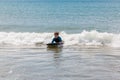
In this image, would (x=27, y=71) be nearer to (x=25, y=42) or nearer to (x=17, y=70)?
(x=17, y=70)

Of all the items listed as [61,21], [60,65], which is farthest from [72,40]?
[61,21]

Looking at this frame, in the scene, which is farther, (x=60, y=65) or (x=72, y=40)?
(x=72, y=40)

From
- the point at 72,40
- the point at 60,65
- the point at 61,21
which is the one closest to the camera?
the point at 60,65

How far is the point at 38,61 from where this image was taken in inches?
732

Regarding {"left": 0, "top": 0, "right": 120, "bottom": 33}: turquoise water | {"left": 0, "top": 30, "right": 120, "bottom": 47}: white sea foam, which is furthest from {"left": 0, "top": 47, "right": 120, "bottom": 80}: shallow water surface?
{"left": 0, "top": 0, "right": 120, "bottom": 33}: turquoise water

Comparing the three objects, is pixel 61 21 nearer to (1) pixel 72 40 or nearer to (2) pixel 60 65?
(1) pixel 72 40

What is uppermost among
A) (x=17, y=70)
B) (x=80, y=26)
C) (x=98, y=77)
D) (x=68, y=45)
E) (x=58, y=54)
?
(x=80, y=26)

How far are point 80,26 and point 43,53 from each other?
19.1 metres

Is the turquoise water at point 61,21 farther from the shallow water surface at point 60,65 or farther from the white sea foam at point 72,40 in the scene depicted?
the shallow water surface at point 60,65

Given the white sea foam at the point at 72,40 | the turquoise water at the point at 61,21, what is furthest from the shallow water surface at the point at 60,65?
the turquoise water at the point at 61,21

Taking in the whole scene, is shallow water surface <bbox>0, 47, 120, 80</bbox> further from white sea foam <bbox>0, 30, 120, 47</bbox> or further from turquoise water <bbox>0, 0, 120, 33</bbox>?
turquoise water <bbox>0, 0, 120, 33</bbox>

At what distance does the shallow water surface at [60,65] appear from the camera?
14.9 m

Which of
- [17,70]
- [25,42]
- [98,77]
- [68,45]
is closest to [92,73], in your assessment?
[98,77]

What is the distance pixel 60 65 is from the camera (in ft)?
57.0
